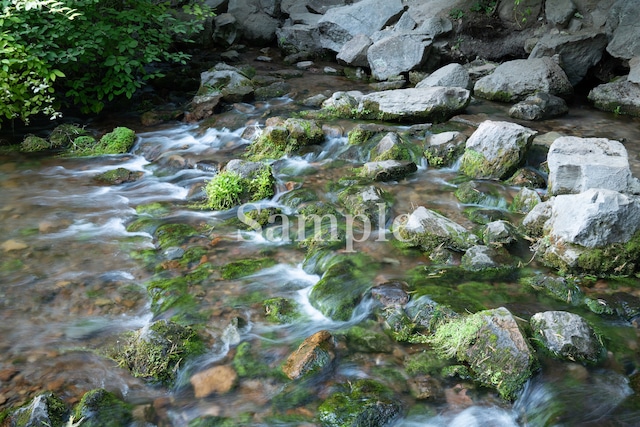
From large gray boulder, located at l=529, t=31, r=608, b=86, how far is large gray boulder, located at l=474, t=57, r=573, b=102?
0.62 meters

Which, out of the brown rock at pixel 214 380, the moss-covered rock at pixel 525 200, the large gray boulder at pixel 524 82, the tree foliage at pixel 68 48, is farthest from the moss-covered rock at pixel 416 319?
the large gray boulder at pixel 524 82

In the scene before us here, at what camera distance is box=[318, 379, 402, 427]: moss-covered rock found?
3523 mm

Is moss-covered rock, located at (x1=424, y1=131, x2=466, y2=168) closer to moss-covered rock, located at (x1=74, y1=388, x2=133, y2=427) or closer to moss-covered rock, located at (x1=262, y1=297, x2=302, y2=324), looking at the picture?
moss-covered rock, located at (x1=262, y1=297, x2=302, y2=324)

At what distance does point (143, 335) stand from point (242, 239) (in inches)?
82.9

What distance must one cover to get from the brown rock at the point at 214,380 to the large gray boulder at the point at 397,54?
968 centimetres

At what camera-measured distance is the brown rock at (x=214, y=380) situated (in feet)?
Result: 12.8

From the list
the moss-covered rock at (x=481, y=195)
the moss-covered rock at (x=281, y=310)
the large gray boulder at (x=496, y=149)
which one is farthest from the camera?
the large gray boulder at (x=496, y=149)

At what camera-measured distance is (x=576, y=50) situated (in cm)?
1130

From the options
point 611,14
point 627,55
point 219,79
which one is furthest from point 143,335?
point 611,14

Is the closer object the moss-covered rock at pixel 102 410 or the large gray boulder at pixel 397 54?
the moss-covered rock at pixel 102 410

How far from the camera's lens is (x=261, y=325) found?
4.58 m

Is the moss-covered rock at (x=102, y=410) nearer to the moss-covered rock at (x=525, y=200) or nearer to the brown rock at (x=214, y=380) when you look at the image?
the brown rock at (x=214, y=380)

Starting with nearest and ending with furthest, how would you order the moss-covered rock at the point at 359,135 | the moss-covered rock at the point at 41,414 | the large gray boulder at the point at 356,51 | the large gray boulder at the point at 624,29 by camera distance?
the moss-covered rock at the point at 41,414, the moss-covered rock at the point at 359,135, the large gray boulder at the point at 624,29, the large gray boulder at the point at 356,51

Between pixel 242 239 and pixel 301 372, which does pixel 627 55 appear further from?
pixel 301 372
